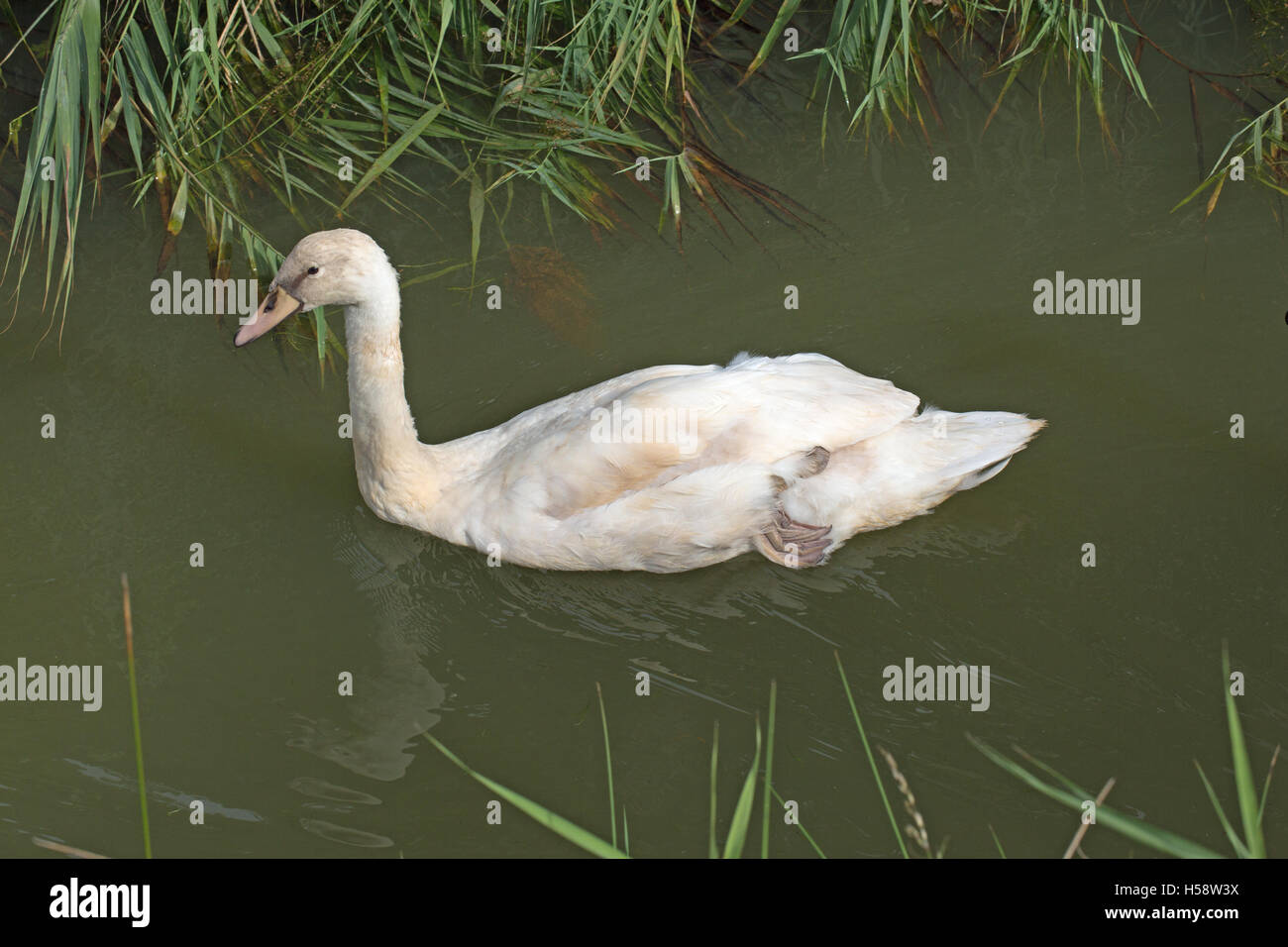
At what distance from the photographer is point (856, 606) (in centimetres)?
531

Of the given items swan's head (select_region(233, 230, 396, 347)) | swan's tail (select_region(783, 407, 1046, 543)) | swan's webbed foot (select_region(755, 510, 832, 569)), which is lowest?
swan's webbed foot (select_region(755, 510, 832, 569))

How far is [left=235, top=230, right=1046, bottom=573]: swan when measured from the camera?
17.6 feet

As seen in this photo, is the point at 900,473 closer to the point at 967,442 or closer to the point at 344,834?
the point at 967,442

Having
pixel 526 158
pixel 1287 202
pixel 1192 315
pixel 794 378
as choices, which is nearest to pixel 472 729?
pixel 794 378

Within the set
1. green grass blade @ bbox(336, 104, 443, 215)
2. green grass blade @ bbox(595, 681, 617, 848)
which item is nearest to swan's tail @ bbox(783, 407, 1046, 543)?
green grass blade @ bbox(595, 681, 617, 848)

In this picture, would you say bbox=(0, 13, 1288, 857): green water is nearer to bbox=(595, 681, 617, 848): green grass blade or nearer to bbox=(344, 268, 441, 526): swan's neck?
bbox=(595, 681, 617, 848): green grass blade

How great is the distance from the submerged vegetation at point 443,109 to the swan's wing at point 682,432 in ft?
5.64

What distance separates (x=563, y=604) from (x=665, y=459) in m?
0.71

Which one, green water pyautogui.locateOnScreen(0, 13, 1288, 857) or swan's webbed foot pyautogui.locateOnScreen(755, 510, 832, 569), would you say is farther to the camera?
swan's webbed foot pyautogui.locateOnScreen(755, 510, 832, 569)

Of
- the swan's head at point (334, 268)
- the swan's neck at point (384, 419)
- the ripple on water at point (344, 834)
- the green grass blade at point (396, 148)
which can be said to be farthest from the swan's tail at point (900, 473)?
the green grass blade at point (396, 148)

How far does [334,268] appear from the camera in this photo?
211 inches

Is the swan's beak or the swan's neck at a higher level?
the swan's beak

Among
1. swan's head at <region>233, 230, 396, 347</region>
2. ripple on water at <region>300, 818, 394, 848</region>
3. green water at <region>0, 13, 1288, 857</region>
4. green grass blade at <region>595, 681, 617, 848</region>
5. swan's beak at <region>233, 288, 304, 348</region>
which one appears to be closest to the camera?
green grass blade at <region>595, 681, 617, 848</region>

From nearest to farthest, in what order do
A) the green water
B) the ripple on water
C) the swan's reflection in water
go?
the ripple on water, the green water, the swan's reflection in water
